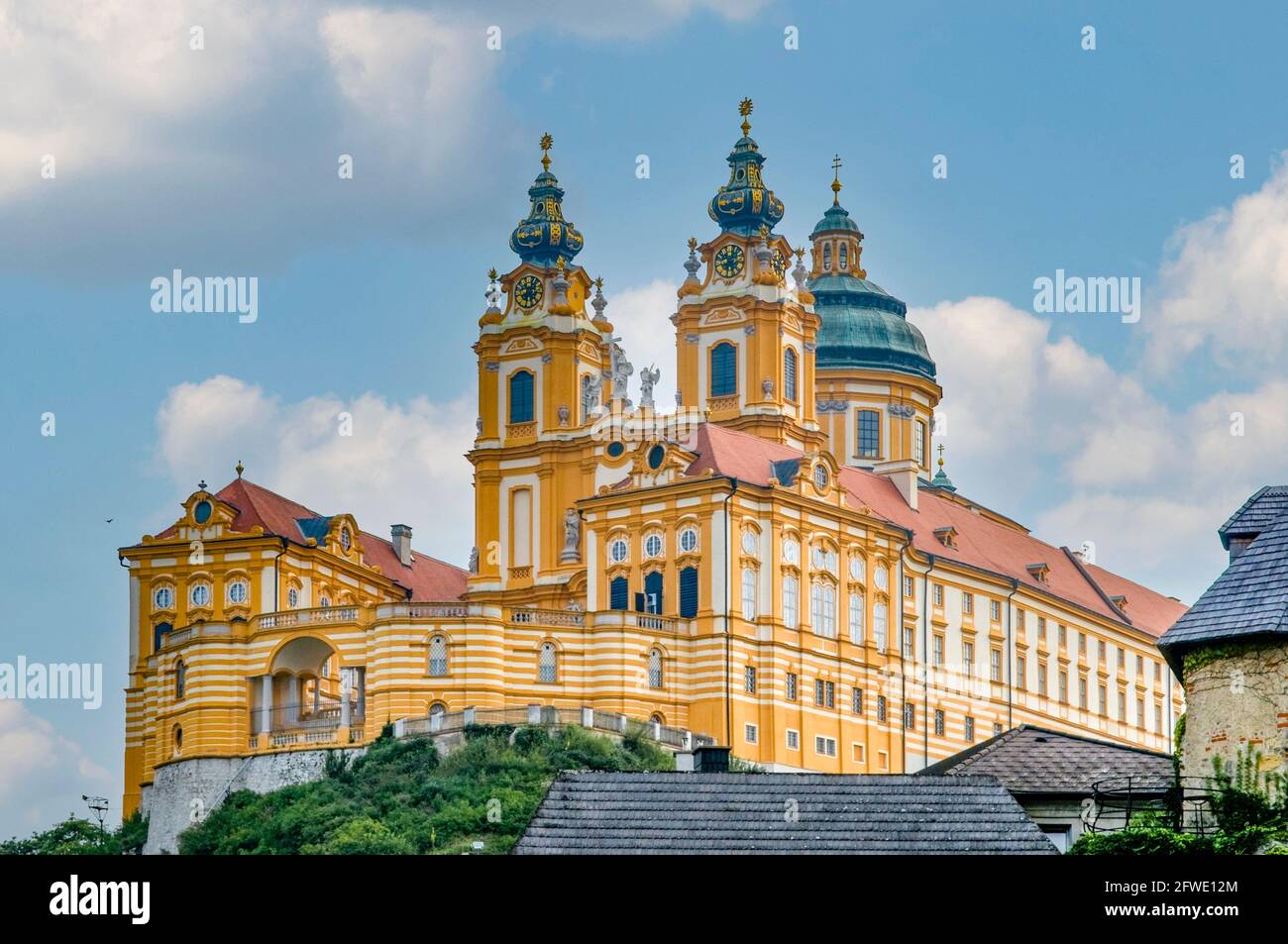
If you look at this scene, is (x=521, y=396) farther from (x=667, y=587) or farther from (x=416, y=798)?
(x=416, y=798)

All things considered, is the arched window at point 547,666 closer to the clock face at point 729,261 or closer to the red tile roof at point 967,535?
the red tile roof at point 967,535

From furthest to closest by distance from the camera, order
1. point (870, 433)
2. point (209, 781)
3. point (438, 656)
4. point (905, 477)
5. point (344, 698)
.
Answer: point (870, 433) < point (905, 477) < point (209, 781) < point (344, 698) < point (438, 656)

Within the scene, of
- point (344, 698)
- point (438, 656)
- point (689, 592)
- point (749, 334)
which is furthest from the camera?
point (749, 334)

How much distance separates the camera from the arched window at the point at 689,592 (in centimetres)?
10175

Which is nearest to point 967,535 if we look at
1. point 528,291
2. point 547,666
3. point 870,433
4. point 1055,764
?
point 870,433

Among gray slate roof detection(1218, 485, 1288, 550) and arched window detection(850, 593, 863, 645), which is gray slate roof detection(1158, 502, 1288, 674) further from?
arched window detection(850, 593, 863, 645)

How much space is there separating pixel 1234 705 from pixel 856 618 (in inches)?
2110

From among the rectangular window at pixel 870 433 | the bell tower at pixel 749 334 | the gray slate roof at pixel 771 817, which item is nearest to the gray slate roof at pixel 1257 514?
the gray slate roof at pixel 771 817

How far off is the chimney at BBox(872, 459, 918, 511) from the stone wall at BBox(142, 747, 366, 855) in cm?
3144

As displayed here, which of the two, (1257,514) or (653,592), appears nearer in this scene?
(1257,514)

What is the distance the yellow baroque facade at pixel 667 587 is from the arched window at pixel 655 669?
127mm

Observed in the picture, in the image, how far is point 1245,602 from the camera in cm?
5369

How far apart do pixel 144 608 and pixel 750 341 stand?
81.2 feet
